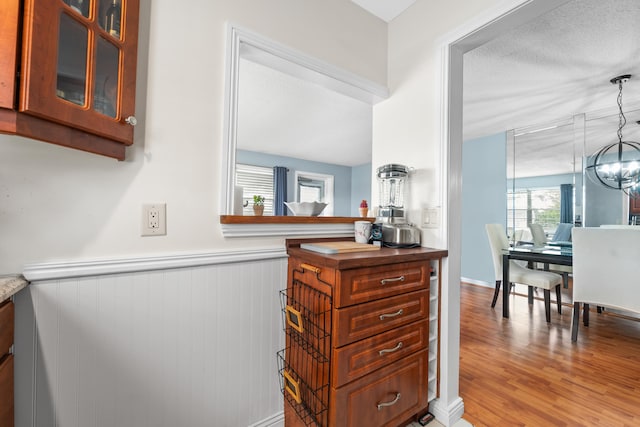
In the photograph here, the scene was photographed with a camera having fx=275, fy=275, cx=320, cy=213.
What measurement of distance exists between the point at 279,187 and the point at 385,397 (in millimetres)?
4952

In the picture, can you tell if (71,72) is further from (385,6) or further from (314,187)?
(314,187)

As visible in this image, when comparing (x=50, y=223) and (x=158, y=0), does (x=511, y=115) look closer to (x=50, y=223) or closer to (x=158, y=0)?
(x=158, y=0)

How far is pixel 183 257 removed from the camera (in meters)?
1.13

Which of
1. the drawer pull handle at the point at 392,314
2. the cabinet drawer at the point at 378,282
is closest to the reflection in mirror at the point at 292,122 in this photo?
the cabinet drawer at the point at 378,282

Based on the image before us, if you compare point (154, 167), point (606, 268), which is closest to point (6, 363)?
point (154, 167)

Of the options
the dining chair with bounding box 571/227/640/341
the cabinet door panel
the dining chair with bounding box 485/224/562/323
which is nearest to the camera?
the cabinet door panel

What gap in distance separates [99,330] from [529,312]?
3978 mm

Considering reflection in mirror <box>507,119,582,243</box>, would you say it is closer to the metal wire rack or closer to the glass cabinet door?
the metal wire rack

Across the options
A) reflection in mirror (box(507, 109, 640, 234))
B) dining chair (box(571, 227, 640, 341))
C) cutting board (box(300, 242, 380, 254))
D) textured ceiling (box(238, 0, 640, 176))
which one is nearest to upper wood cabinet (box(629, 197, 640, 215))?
reflection in mirror (box(507, 109, 640, 234))

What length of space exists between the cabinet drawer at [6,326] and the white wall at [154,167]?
0.13 m

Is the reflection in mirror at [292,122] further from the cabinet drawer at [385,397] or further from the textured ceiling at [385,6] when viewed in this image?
the cabinet drawer at [385,397]

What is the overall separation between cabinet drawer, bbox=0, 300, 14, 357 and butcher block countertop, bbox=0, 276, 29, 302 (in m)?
0.06

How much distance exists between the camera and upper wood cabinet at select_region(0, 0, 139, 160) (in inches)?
25.7

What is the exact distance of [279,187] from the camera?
5.85 meters
